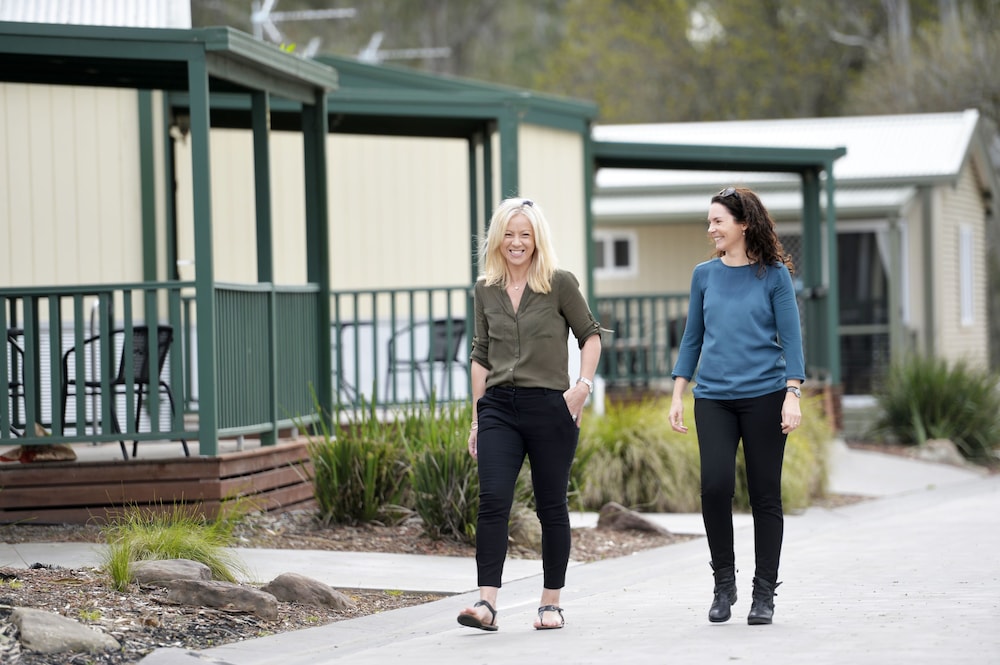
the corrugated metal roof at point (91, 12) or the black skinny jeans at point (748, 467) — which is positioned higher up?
the corrugated metal roof at point (91, 12)

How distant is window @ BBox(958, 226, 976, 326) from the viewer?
22.3 m

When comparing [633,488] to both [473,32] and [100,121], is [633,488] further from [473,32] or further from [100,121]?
[473,32]

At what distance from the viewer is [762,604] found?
20.9 feet

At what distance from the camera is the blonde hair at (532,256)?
6.50m

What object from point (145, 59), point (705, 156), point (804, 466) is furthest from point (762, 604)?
point (705, 156)

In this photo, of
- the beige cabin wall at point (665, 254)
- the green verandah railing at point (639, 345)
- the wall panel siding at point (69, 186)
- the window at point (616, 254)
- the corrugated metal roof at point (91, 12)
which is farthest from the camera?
the window at point (616, 254)

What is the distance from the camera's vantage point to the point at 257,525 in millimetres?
9242

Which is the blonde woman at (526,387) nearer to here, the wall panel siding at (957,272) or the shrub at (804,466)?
the shrub at (804,466)

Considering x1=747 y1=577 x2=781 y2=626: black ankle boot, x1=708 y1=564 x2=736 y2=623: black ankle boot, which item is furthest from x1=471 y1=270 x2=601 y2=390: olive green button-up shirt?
x1=747 y1=577 x2=781 y2=626: black ankle boot

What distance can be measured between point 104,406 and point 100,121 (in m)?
5.01

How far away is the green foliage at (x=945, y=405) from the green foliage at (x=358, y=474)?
886 centimetres

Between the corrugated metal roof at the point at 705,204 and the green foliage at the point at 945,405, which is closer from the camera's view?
the green foliage at the point at 945,405

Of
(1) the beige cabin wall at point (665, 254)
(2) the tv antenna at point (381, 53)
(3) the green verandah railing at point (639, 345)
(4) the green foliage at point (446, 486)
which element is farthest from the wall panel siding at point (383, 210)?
(2) the tv antenna at point (381, 53)

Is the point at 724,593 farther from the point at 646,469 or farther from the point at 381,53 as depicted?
the point at 381,53
